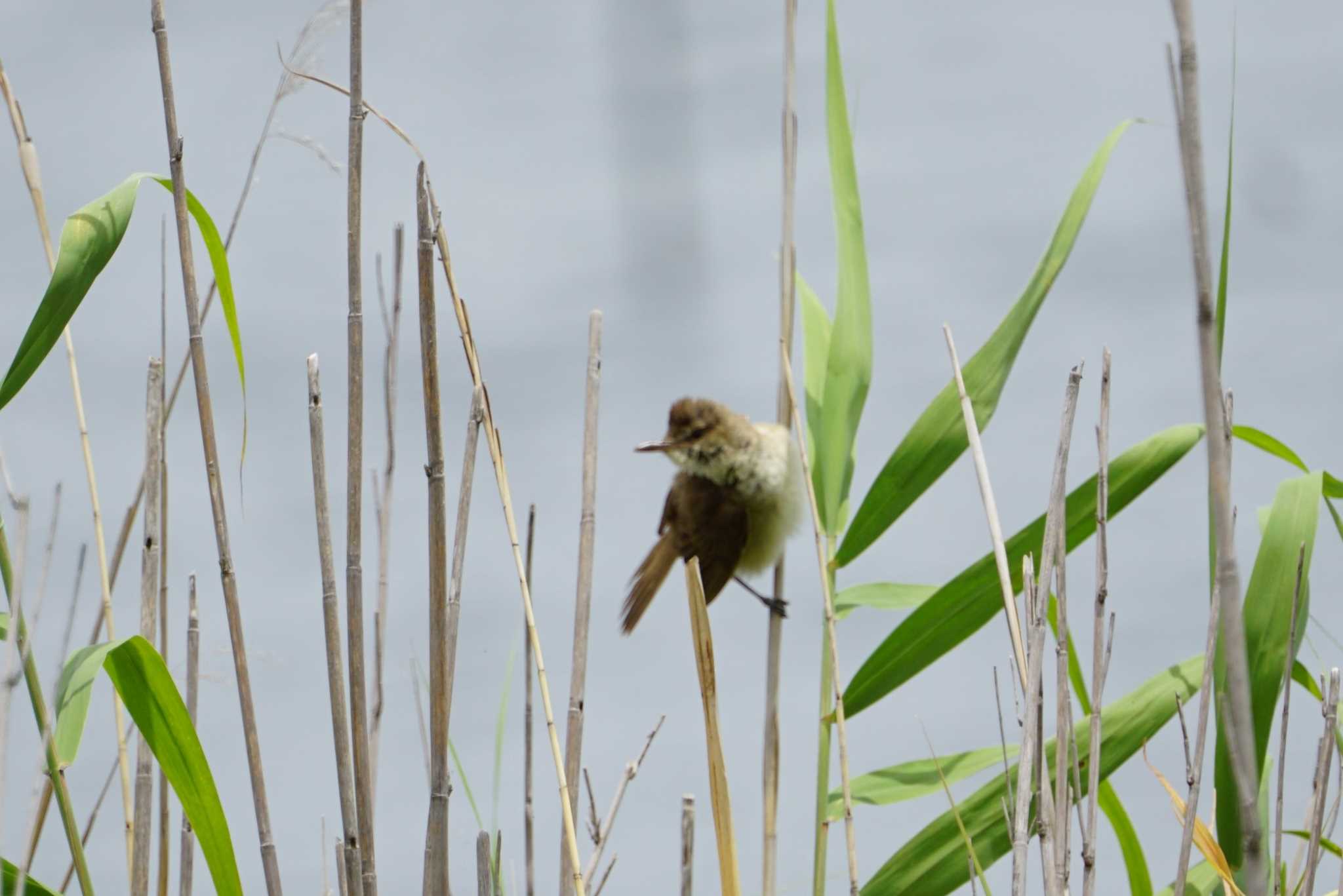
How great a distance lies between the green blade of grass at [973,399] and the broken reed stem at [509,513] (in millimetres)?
482

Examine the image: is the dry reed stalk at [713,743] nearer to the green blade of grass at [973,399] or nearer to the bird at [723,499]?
the green blade of grass at [973,399]

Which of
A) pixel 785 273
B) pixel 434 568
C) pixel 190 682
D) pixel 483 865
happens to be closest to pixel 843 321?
pixel 785 273

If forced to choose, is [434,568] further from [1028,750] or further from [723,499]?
[723,499]

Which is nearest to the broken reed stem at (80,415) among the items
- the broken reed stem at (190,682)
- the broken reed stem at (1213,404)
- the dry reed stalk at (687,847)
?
the broken reed stem at (190,682)

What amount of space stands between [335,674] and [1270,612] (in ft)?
3.16

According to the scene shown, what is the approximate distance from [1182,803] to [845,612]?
1.45 ft

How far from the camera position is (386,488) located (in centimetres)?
184

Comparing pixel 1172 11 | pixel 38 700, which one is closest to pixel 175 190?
pixel 38 700

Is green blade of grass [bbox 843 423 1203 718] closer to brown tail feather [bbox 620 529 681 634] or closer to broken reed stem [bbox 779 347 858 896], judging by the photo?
broken reed stem [bbox 779 347 858 896]

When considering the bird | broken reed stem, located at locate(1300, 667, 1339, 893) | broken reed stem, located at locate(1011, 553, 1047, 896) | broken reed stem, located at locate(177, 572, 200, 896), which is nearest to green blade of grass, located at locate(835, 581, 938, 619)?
broken reed stem, located at locate(1011, 553, 1047, 896)

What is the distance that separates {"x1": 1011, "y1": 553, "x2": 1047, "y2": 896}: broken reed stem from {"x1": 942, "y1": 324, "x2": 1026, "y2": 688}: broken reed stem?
0.03m

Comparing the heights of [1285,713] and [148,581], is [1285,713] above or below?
below

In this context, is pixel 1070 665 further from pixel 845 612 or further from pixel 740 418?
pixel 740 418

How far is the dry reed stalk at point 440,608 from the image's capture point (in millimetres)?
1295
